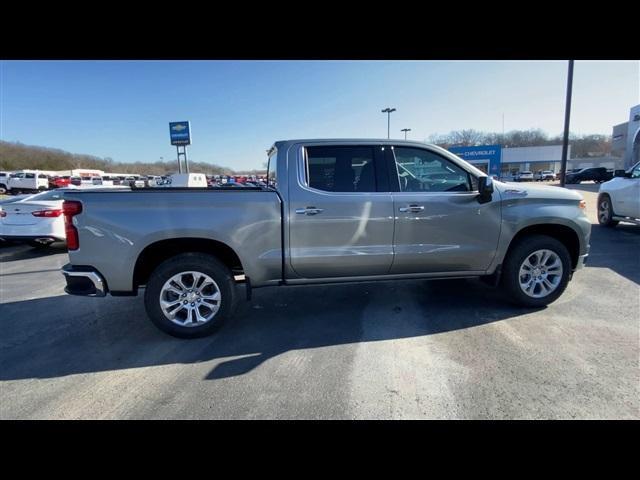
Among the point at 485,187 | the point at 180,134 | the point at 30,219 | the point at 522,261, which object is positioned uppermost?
the point at 180,134

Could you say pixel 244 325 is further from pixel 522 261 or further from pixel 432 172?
pixel 522 261

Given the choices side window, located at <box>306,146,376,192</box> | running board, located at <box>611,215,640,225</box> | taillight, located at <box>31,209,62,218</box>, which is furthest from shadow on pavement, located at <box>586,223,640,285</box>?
taillight, located at <box>31,209,62,218</box>

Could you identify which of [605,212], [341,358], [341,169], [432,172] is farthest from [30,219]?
[605,212]

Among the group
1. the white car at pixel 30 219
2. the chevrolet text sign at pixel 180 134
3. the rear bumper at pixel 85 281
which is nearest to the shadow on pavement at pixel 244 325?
the rear bumper at pixel 85 281

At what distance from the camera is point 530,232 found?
13.0ft

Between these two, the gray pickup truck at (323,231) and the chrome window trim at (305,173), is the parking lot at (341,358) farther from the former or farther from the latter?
the chrome window trim at (305,173)

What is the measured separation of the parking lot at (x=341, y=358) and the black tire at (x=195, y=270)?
0.14m

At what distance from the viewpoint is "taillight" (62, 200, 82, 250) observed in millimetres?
3068

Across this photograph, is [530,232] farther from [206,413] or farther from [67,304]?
[67,304]

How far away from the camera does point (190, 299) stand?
3.37 meters

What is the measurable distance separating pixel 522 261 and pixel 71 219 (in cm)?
487

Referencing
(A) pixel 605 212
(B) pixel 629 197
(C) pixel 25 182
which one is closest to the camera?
(B) pixel 629 197
